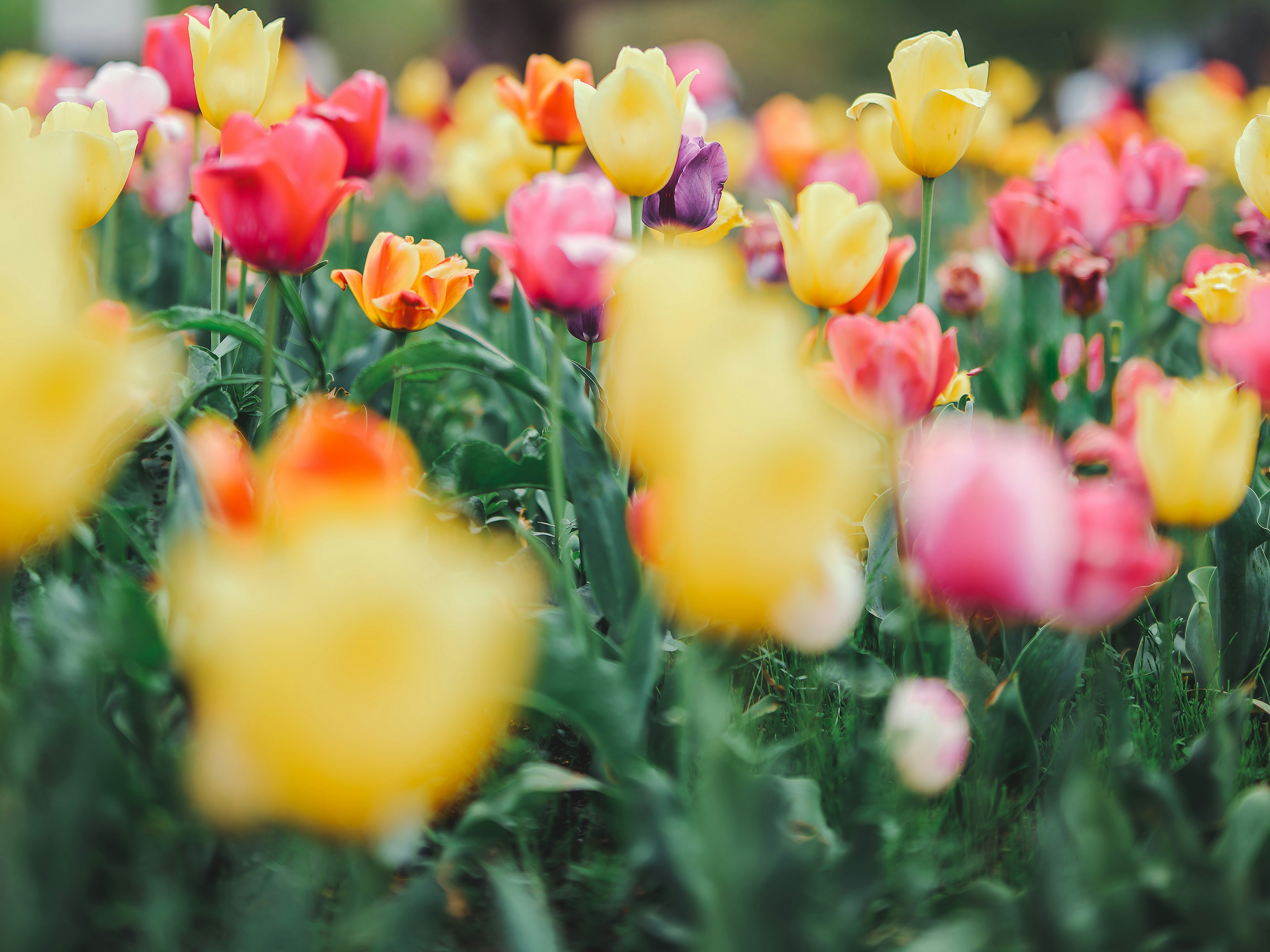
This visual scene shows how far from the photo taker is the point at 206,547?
0.68 metres

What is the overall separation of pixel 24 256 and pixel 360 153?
0.84 meters

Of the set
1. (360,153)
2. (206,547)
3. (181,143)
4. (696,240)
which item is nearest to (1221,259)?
(696,240)

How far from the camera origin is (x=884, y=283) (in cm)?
137

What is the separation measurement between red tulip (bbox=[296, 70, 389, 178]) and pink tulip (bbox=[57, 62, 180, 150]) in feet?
1.20

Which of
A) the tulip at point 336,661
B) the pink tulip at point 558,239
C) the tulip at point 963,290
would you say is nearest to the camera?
the tulip at point 336,661

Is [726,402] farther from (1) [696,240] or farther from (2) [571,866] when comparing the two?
(1) [696,240]

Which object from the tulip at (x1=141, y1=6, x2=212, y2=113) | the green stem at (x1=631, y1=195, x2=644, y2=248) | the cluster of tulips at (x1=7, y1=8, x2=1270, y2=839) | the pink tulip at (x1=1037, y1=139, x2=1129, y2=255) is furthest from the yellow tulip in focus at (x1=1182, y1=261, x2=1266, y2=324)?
the tulip at (x1=141, y1=6, x2=212, y2=113)

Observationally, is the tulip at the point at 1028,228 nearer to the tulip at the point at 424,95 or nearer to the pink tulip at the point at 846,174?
the pink tulip at the point at 846,174

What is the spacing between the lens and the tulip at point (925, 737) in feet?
2.42

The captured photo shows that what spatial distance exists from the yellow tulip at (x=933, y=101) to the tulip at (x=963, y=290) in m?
0.90

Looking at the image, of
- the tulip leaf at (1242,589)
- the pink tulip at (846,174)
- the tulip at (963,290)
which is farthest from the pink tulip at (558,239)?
→ the pink tulip at (846,174)

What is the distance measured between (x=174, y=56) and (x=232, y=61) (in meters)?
0.38

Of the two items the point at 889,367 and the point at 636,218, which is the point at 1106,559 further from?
the point at 636,218

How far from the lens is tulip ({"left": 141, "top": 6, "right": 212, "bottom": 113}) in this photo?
1513 mm
